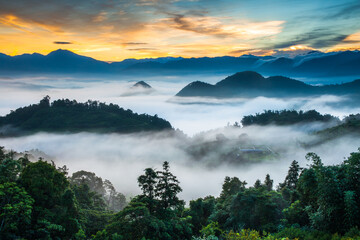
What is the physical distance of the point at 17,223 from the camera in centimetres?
1709

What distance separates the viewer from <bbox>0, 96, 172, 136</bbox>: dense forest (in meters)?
164

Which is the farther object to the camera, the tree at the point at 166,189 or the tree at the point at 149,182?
the tree at the point at 166,189

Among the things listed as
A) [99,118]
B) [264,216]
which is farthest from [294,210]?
[99,118]

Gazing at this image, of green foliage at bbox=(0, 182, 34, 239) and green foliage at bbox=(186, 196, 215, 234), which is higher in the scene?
green foliage at bbox=(0, 182, 34, 239)

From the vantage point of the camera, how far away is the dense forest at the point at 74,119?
164m

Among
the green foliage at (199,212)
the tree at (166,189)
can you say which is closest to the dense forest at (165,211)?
the tree at (166,189)

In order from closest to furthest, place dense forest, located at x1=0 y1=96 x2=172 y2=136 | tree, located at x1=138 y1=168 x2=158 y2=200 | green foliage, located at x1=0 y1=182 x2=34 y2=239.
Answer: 1. green foliage, located at x1=0 y1=182 x2=34 y2=239
2. tree, located at x1=138 y1=168 x2=158 y2=200
3. dense forest, located at x1=0 y1=96 x2=172 y2=136

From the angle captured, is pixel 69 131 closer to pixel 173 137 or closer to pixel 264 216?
pixel 173 137

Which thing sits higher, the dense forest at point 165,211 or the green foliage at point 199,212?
the dense forest at point 165,211

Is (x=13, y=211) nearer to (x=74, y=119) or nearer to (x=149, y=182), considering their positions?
(x=149, y=182)

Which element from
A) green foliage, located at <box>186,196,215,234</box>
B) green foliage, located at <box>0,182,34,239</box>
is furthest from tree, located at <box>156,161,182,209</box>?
green foliage, located at <box>0,182,34,239</box>

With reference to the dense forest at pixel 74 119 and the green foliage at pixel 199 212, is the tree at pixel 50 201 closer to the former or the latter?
the green foliage at pixel 199 212

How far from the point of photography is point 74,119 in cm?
17288

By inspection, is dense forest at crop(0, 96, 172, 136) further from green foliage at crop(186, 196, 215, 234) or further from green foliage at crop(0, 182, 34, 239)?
green foliage at crop(0, 182, 34, 239)
